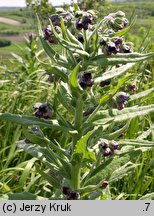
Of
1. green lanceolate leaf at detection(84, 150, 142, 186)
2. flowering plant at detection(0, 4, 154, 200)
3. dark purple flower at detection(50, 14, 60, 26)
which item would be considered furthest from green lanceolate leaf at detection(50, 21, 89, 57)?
green lanceolate leaf at detection(84, 150, 142, 186)

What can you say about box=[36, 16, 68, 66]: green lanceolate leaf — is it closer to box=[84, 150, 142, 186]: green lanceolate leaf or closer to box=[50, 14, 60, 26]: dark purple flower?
box=[50, 14, 60, 26]: dark purple flower

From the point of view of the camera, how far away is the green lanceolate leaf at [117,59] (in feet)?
6.97

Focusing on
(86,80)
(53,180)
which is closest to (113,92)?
(86,80)

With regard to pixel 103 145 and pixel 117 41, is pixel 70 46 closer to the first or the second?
pixel 117 41

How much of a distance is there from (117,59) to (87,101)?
1.23 feet

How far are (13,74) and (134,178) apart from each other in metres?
3.51

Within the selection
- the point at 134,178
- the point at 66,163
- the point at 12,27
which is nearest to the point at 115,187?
the point at 134,178

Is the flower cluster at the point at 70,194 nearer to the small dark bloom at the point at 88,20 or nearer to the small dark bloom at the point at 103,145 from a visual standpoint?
the small dark bloom at the point at 103,145

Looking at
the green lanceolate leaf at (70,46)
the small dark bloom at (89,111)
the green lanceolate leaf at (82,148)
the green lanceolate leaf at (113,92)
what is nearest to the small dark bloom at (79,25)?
the green lanceolate leaf at (70,46)

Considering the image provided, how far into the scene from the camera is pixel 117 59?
2.13m

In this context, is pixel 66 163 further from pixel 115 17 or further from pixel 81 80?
pixel 115 17

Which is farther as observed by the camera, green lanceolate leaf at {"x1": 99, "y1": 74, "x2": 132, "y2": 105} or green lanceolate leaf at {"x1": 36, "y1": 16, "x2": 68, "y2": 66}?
green lanceolate leaf at {"x1": 36, "y1": 16, "x2": 68, "y2": 66}

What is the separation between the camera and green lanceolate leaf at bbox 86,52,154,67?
2123 millimetres

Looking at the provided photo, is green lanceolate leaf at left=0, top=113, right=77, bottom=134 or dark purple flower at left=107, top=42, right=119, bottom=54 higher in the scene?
dark purple flower at left=107, top=42, right=119, bottom=54
